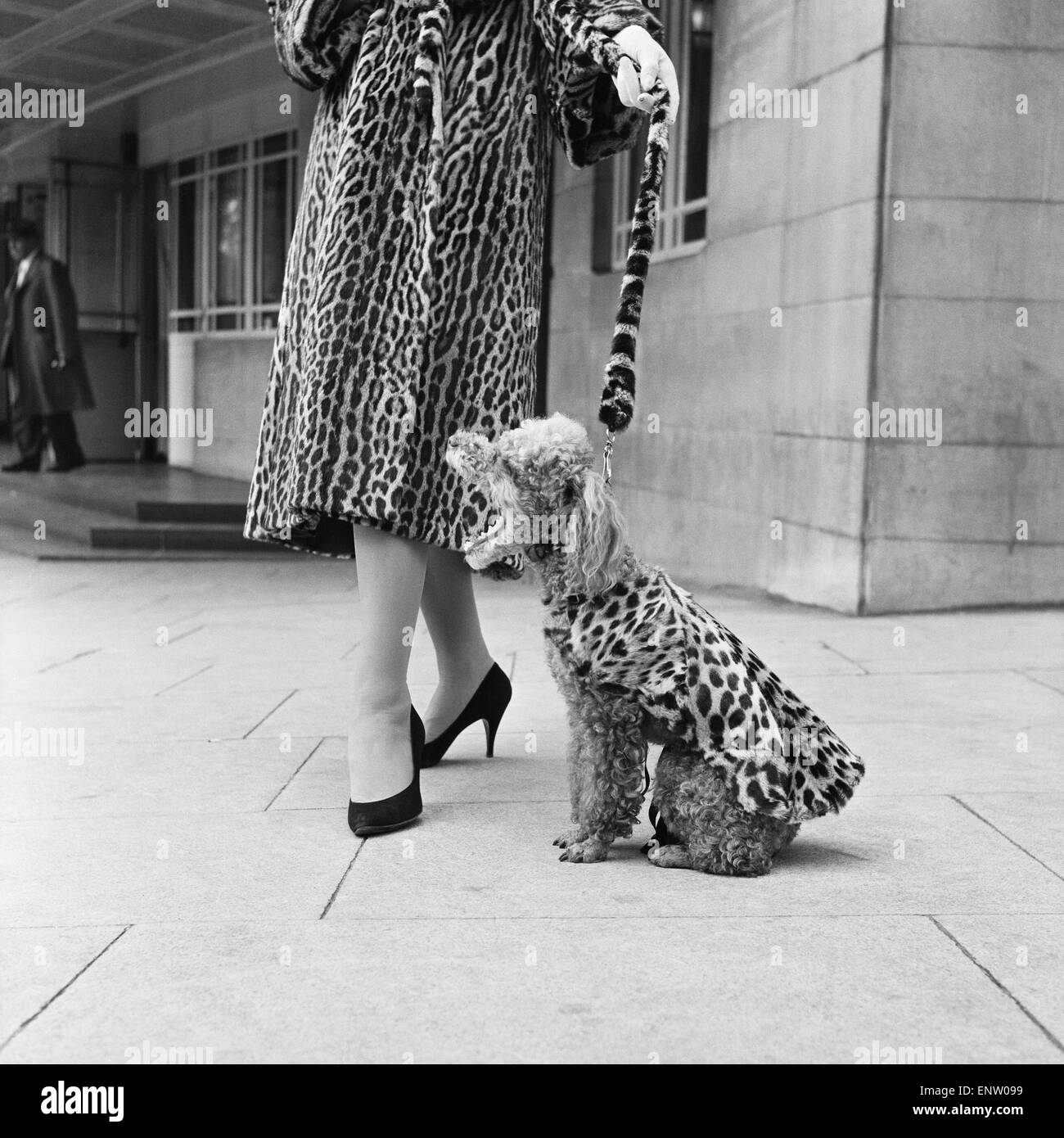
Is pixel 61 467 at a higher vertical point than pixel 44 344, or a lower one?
lower

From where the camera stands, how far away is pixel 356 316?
10.7 ft

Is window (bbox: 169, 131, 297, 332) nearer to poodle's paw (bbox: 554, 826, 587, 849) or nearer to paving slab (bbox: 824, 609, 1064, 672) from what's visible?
paving slab (bbox: 824, 609, 1064, 672)

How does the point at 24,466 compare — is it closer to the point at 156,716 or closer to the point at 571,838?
the point at 156,716

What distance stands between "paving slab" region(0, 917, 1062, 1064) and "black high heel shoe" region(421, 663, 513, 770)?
1227 mm

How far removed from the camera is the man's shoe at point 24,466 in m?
15.6

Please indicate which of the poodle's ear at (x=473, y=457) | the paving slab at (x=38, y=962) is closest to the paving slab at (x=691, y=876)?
the paving slab at (x=38, y=962)

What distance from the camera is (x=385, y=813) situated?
314 cm

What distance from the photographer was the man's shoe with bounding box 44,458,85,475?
15504 mm

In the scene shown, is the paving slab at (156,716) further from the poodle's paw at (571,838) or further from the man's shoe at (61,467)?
the man's shoe at (61,467)

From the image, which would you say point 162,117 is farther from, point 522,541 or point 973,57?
point 522,541

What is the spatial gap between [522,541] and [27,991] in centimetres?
114

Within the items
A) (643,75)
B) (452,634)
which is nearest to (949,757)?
(452,634)

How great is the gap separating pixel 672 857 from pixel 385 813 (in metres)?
0.67

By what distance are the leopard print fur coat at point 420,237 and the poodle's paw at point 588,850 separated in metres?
0.77
